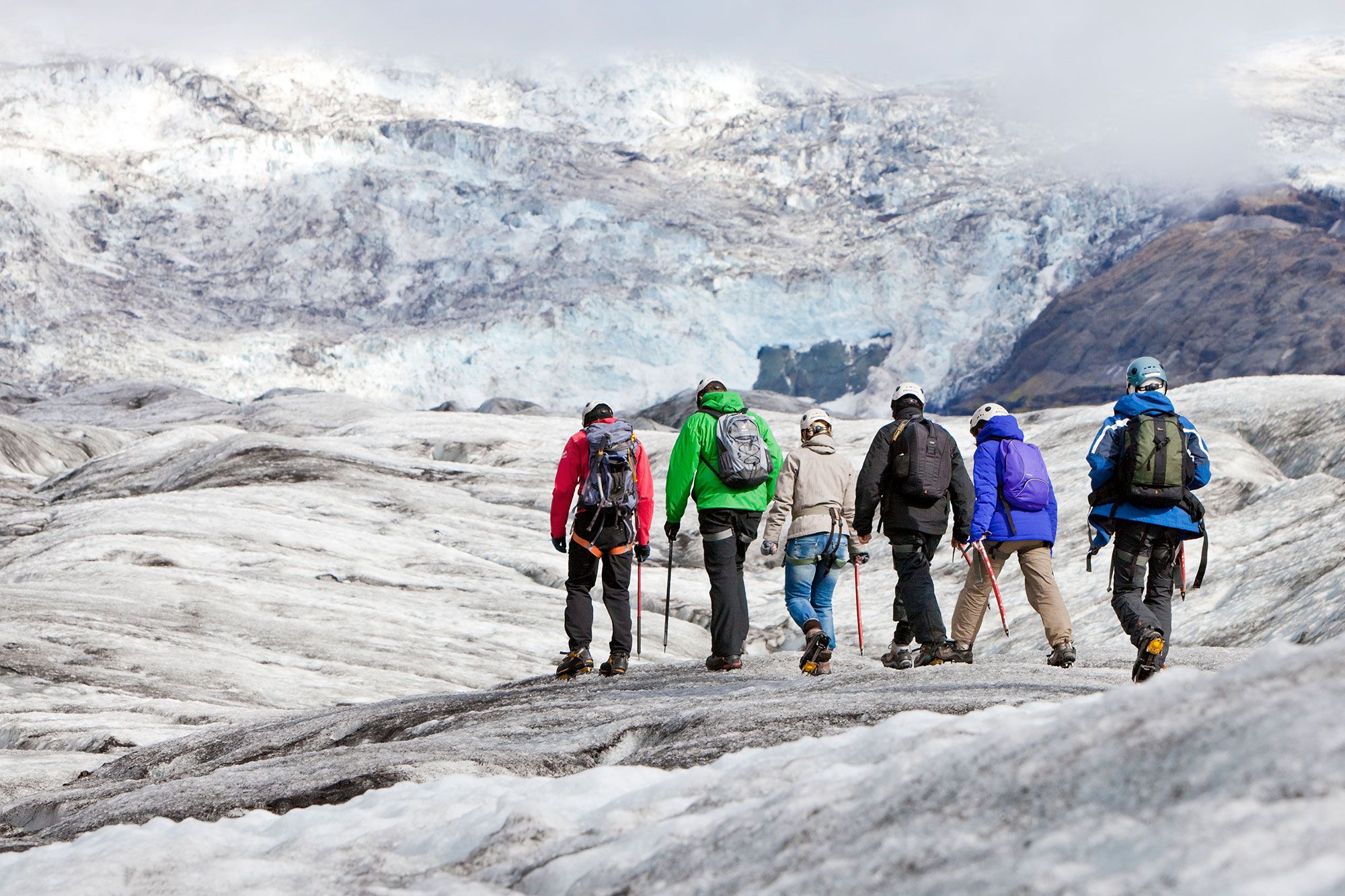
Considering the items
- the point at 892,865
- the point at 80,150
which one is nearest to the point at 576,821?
the point at 892,865

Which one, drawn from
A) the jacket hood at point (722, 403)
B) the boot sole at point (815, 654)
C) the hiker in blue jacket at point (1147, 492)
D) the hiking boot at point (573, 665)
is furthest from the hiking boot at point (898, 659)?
the hiking boot at point (573, 665)

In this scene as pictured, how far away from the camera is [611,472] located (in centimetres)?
1103

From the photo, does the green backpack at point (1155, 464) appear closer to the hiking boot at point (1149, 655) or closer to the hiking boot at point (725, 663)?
the hiking boot at point (1149, 655)

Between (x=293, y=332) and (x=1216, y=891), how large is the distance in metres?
119

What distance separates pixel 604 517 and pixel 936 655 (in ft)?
9.86

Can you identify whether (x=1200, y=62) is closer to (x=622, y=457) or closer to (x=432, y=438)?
(x=432, y=438)

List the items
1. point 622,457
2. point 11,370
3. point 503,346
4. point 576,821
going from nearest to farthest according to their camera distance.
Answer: point 576,821 → point 622,457 → point 11,370 → point 503,346

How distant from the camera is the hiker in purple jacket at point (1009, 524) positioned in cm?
1016

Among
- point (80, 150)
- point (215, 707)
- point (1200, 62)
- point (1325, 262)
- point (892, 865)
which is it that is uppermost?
point (1200, 62)

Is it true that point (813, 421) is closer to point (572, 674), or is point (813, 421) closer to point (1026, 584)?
point (1026, 584)

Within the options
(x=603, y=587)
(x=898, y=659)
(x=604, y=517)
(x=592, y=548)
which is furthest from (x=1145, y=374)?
(x=603, y=587)

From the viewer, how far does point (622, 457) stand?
1100 centimetres

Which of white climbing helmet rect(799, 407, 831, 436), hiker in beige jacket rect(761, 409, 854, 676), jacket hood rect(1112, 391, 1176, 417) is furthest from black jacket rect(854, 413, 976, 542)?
jacket hood rect(1112, 391, 1176, 417)

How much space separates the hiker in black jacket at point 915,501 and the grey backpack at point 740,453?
808mm
